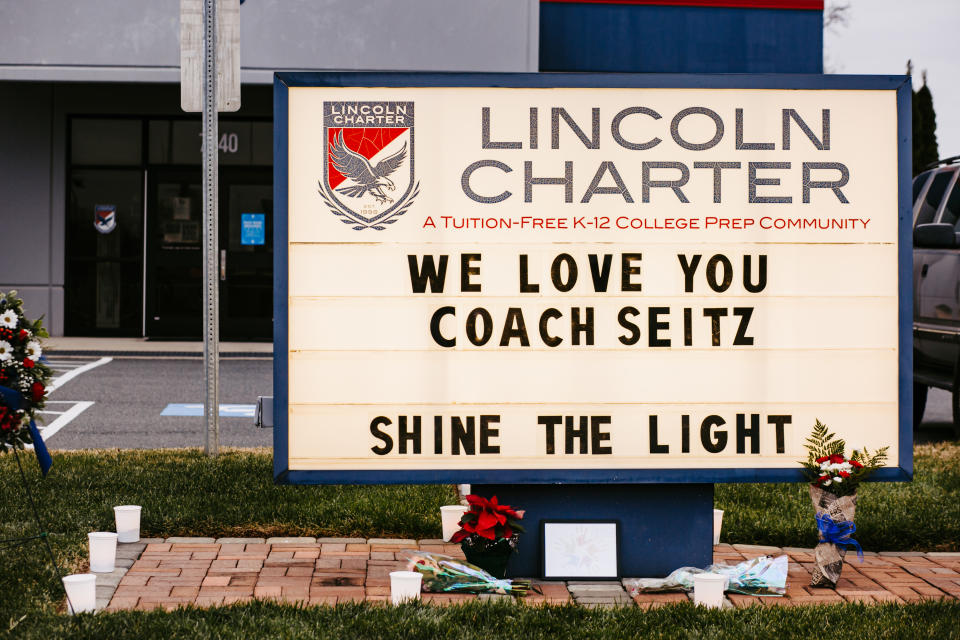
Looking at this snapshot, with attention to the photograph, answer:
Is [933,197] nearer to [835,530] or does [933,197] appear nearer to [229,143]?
[835,530]

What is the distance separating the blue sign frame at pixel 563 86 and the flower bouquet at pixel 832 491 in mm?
115

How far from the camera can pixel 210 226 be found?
8508 millimetres

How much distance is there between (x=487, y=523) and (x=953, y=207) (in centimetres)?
749

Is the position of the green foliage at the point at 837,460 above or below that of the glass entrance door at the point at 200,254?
below

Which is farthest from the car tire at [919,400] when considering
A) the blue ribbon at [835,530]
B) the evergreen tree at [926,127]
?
the evergreen tree at [926,127]

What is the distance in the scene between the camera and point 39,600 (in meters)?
5.08

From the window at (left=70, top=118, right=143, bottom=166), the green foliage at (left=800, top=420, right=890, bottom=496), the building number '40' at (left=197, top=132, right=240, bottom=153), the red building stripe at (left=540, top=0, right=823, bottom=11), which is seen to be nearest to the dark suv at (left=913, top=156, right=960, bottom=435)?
the green foliage at (left=800, top=420, right=890, bottom=496)

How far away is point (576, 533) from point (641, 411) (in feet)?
2.30

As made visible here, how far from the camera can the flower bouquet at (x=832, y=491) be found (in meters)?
5.57

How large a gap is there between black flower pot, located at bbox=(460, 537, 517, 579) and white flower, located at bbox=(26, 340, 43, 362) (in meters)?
2.17

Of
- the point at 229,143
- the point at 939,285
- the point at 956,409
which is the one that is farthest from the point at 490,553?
the point at 229,143

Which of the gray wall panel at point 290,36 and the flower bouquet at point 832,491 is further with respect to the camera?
the gray wall panel at point 290,36

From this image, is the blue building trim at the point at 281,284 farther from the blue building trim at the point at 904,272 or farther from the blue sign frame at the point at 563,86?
the blue building trim at the point at 904,272

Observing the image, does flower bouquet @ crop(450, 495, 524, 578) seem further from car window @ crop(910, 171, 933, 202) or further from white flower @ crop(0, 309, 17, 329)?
car window @ crop(910, 171, 933, 202)
